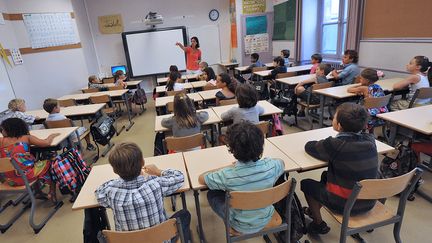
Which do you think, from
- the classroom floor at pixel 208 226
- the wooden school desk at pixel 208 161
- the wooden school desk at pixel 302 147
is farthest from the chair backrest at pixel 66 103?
the wooden school desk at pixel 302 147

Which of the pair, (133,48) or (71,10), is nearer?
(71,10)

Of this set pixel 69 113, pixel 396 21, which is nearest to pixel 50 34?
pixel 69 113

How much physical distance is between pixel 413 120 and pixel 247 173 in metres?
1.92

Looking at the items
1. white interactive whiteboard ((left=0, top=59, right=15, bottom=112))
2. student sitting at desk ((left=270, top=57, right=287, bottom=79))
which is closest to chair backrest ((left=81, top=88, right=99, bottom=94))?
white interactive whiteboard ((left=0, top=59, right=15, bottom=112))

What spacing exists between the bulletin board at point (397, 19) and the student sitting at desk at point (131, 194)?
4544mm

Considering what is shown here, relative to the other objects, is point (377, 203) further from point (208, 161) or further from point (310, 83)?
point (310, 83)

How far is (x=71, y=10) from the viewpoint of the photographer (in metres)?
6.34

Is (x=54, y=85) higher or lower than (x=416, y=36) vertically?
lower

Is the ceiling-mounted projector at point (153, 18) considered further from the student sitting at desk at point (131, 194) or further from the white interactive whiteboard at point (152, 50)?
the student sitting at desk at point (131, 194)

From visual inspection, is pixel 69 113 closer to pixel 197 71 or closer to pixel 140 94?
pixel 140 94

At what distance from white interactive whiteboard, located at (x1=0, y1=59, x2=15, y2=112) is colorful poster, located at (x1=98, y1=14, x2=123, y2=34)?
3.85 meters

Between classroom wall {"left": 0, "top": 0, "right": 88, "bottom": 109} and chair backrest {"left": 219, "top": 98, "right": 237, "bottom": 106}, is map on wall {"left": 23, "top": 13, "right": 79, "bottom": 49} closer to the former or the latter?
classroom wall {"left": 0, "top": 0, "right": 88, "bottom": 109}

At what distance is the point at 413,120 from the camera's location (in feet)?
8.05

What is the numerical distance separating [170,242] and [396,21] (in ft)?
16.2
